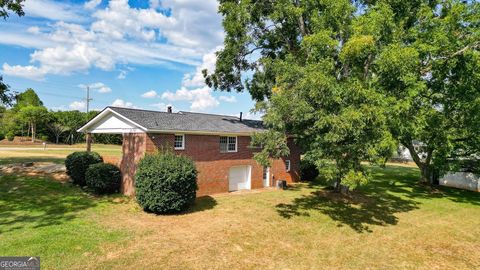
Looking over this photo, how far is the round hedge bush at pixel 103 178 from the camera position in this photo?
19641mm

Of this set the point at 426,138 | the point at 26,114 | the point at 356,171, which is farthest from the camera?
the point at 26,114

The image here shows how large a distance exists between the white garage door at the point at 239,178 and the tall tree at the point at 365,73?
7462 millimetres

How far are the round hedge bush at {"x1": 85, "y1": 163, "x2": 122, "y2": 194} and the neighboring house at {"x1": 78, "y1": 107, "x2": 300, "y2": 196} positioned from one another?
54 cm

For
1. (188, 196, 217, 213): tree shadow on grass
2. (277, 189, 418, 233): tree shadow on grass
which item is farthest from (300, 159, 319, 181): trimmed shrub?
(188, 196, 217, 213): tree shadow on grass

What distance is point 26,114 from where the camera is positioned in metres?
55.8

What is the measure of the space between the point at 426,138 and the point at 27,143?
63.5 m

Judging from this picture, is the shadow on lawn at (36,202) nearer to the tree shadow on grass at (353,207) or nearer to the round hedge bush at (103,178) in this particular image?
the round hedge bush at (103,178)

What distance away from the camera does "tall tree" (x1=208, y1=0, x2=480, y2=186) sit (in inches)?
A: 555

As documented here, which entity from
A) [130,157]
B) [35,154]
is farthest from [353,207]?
[35,154]

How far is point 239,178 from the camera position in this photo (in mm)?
24328

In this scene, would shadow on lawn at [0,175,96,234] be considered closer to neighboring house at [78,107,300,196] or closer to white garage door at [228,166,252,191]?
neighboring house at [78,107,300,196]

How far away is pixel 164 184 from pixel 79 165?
32.6 ft

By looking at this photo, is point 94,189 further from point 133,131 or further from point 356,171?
point 356,171

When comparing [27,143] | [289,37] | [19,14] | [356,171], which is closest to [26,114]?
[27,143]
